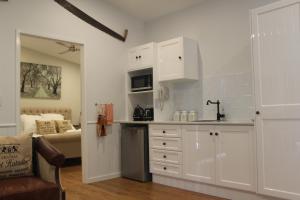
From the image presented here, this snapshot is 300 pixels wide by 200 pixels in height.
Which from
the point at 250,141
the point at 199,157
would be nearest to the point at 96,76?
the point at 199,157

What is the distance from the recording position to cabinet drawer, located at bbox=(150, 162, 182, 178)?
384 centimetres

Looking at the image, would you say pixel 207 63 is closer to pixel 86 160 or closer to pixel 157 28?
pixel 157 28

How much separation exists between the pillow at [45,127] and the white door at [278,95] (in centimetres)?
457

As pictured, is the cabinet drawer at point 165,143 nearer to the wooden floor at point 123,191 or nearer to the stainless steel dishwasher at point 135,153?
the stainless steel dishwasher at point 135,153

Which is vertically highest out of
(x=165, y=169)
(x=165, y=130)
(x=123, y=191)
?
(x=165, y=130)

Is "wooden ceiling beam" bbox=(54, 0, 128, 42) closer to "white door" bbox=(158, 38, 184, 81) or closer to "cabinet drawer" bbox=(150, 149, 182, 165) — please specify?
"white door" bbox=(158, 38, 184, 81)

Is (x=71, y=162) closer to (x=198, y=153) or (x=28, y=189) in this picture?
(x=198, y=153)

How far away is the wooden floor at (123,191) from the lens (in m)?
3.48

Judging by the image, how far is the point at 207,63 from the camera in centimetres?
413

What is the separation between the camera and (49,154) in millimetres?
2590

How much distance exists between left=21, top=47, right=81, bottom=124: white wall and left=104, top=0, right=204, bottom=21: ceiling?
3234 mm

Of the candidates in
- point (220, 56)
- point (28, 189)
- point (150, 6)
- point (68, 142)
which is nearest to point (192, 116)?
point (220, 56)

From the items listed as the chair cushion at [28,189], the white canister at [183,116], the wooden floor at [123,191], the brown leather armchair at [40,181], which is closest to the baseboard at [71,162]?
the wooden floor at [123,191]

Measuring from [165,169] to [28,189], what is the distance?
2130 millimetres
